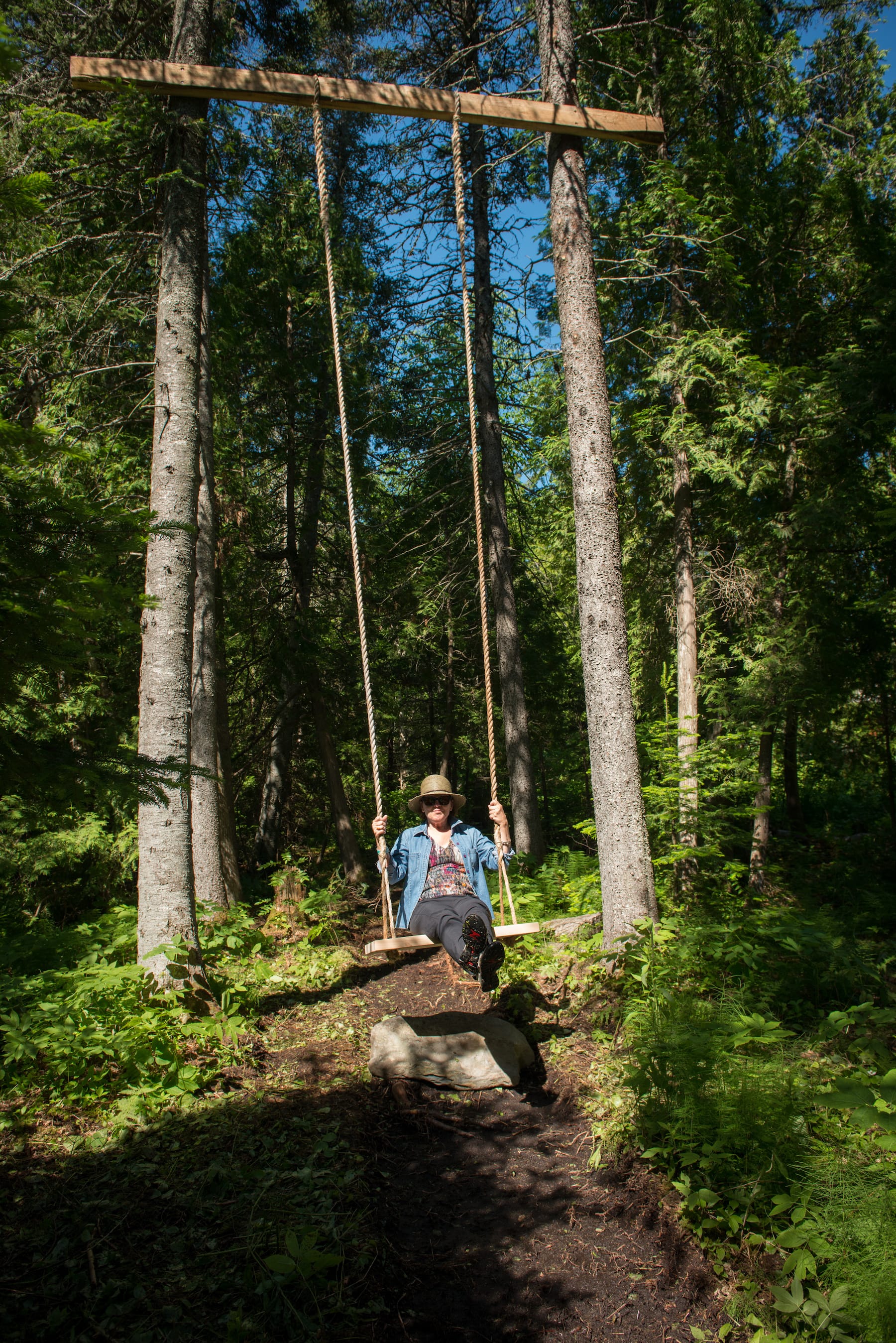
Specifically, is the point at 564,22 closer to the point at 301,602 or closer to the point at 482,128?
the point at 482,128

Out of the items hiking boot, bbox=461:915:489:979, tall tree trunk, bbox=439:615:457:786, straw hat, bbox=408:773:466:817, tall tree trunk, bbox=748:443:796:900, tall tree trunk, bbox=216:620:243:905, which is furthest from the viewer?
tall tree trunk, bbox=439:615:457:786

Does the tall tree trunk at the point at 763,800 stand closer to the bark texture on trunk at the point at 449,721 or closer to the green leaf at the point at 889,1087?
the bark texture on trunk at the point at 449,721

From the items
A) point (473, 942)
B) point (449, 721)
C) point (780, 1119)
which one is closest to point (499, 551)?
point (449, 721)

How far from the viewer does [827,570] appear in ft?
28.2

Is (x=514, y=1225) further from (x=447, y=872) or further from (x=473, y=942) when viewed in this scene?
(x=447, y=872)

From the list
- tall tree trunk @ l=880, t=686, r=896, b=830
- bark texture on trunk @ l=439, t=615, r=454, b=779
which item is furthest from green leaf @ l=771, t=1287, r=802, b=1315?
bark texture on trunk @ l=439, t=615, r=454, b=779

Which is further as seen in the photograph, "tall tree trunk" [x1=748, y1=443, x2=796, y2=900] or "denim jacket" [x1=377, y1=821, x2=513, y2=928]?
"tall tree trunk" [x1=748, y1=443, x2=796, y2=900]

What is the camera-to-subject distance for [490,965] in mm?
4320

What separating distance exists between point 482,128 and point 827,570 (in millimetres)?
7498

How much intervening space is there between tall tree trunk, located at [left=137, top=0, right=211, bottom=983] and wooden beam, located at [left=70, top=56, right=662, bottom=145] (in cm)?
34

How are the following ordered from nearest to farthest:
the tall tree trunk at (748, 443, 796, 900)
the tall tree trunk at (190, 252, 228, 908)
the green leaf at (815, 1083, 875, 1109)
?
the green leaf at (815, 1083, 875, 1109), the tall tree trunk at (190, 252, 228, 908), the tall tree trunk at (748, 443, 796, 900)

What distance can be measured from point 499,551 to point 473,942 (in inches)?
266

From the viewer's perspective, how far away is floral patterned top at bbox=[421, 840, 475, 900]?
5.19 metres

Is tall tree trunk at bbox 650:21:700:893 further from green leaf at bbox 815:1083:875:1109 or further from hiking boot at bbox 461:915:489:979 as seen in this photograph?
green leaf at bbox 815:1083:875:1109
